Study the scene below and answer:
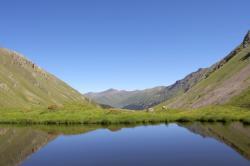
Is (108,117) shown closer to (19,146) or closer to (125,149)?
(19,146)

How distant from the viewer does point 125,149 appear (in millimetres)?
57125

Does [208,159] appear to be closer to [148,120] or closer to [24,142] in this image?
[24,142]

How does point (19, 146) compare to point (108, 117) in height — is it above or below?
below

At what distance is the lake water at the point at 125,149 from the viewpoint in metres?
45.3

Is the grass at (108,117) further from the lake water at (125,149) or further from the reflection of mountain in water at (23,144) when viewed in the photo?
the lake water at (125,149)

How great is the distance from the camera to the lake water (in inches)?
1785

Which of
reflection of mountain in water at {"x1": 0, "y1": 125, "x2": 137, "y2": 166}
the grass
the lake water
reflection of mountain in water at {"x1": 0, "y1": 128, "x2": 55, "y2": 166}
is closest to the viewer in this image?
the lake water

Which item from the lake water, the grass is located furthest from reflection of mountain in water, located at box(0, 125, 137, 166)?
the grass

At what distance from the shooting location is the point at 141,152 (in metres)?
53.2

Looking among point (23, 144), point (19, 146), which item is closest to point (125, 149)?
point (19, 146)

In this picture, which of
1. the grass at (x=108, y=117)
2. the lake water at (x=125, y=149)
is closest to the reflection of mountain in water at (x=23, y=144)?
the lake water at (x=125, y=149)

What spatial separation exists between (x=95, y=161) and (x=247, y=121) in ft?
176

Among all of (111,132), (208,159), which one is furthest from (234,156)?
(111,132)

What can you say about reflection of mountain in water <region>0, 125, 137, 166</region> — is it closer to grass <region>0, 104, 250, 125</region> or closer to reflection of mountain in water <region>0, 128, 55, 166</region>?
reflection of mountain in water <region>0, 128, 55, 166</region>
